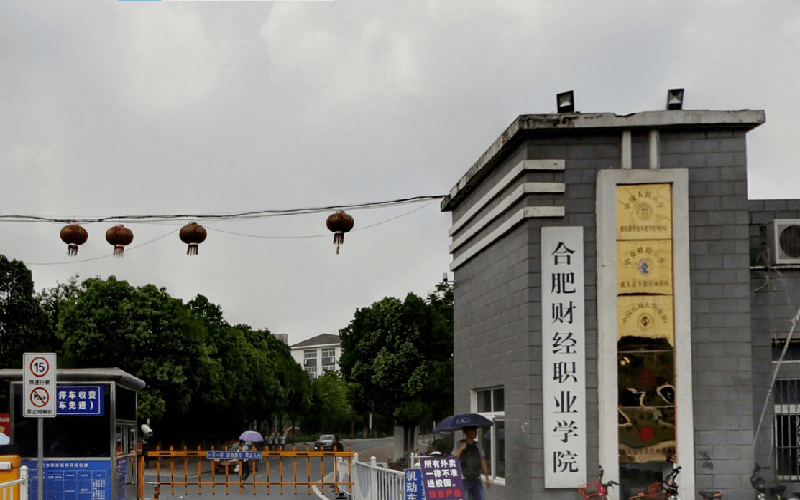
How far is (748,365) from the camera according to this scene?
53.2 feet

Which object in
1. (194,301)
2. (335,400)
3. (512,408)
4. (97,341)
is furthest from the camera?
(335,400)

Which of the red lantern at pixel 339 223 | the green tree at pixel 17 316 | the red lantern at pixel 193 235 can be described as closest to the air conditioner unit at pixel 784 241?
the red lantern at pixel 339 223

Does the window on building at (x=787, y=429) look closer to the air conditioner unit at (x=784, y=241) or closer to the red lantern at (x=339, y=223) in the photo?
the air conditioner unit at (x=784, y=241)

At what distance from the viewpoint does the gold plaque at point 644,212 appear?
1641 cm

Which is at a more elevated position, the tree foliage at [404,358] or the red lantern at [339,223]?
the red lantern at [339,223]

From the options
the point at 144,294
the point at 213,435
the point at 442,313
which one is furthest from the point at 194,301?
the point at 442,313

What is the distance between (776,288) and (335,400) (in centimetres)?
11976

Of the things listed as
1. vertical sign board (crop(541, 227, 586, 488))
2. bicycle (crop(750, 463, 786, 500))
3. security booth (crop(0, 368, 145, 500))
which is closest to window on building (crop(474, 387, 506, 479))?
vertical sign board (crop(541, 227, 586, 488))

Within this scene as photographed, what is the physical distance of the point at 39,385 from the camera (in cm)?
1435

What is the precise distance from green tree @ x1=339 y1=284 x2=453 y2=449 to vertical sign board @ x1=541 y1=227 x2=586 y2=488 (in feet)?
112

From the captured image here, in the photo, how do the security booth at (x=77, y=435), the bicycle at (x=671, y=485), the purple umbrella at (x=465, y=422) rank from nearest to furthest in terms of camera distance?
the bicycle at (x=671, y=485) → the security booth at (x=77, y=435) → the purple umbrella at (x=465, y=422)

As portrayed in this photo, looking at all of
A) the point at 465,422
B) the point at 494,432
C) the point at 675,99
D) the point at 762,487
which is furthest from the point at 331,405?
the point at 762,487

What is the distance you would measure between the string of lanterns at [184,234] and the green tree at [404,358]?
31031 mm

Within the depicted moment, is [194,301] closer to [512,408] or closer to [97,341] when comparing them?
[97,341]
